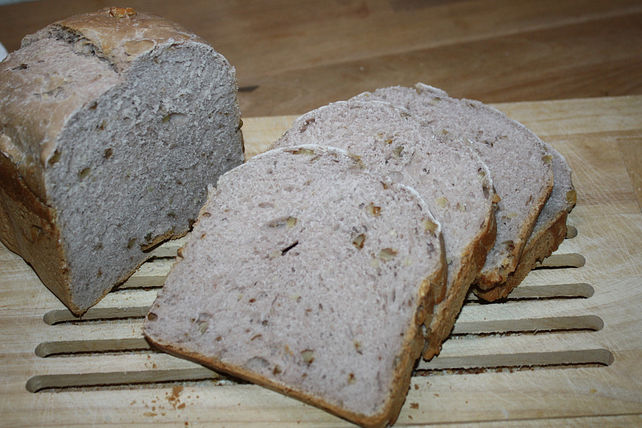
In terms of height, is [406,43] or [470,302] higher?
[406,43]

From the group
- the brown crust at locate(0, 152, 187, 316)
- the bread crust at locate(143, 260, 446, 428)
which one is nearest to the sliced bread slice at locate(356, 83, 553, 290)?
the bread crust at locate(143, 260, 446, 428)

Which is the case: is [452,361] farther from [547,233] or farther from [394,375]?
[547,233]

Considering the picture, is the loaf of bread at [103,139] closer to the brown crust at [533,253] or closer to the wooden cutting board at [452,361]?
the wooden cutting board at [452,361]

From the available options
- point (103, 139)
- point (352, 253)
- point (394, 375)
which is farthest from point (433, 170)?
point (103, 139)

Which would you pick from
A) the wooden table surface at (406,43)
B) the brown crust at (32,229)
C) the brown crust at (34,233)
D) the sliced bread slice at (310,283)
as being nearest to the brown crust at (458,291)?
the sliced bread slice at (310,283)

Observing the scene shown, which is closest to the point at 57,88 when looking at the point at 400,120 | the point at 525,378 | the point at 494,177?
the point at 400,120

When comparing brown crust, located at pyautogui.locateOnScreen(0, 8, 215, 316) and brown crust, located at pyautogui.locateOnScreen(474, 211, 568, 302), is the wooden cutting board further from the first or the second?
brown crust, located at pyautogui.locateOnScreen(0, 8, 215, 316)
